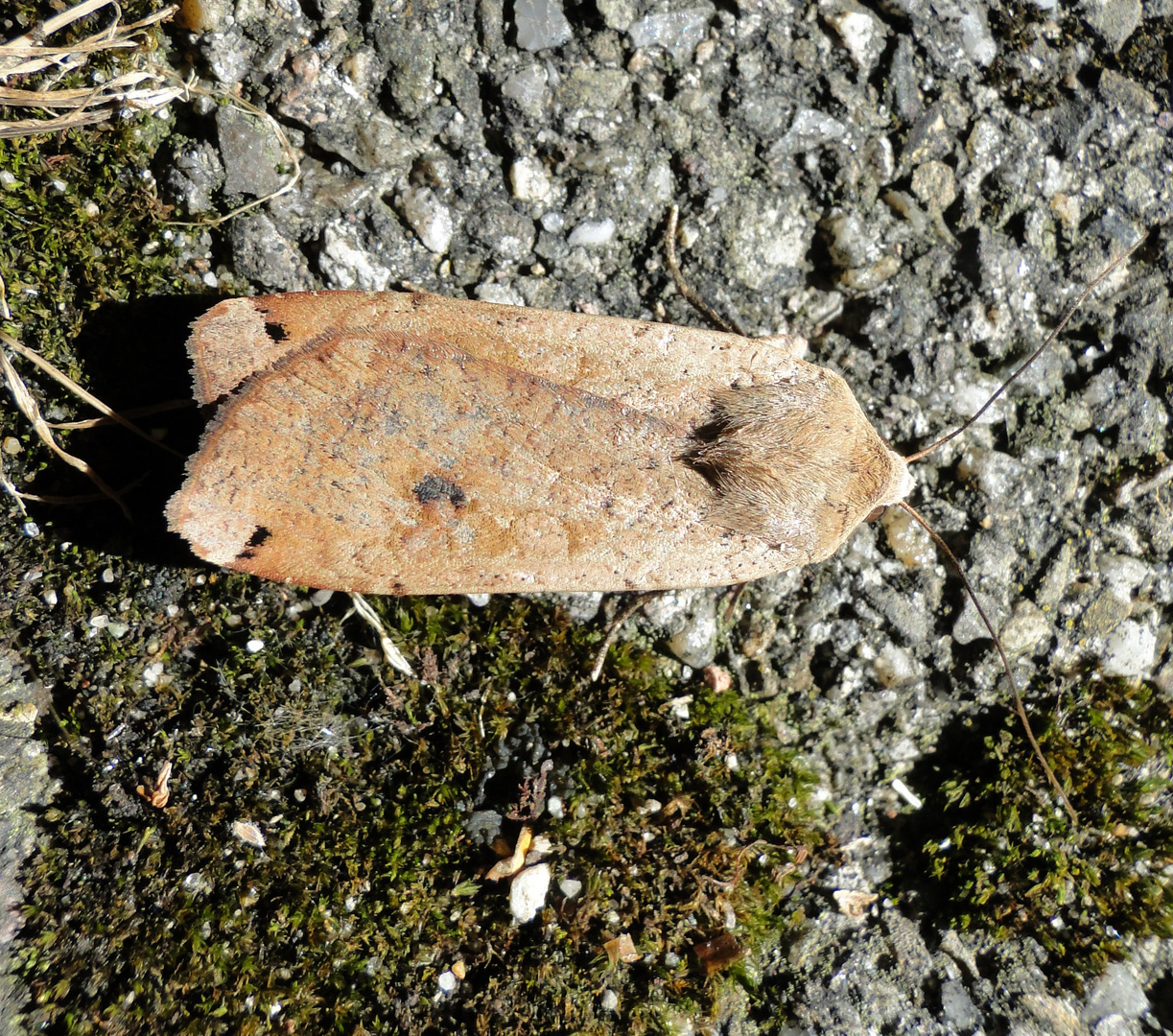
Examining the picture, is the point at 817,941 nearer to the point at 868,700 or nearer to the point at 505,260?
the point at 868,700

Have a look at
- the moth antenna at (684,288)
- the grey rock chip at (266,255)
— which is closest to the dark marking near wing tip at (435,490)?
the grey rock chip at (266,255)

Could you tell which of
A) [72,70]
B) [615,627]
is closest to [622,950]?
[615,627]

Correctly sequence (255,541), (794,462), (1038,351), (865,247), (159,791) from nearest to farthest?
(255,541) < (794,462) < (159,791) < (1038,351) < (865,247)

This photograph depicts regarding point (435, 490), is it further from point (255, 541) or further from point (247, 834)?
point (247, 834)

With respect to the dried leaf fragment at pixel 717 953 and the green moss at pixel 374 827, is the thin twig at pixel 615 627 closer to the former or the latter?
the green moss at pixel 374 827

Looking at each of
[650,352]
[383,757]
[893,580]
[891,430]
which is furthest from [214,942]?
[891,430]

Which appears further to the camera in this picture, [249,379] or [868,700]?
[868,700]
